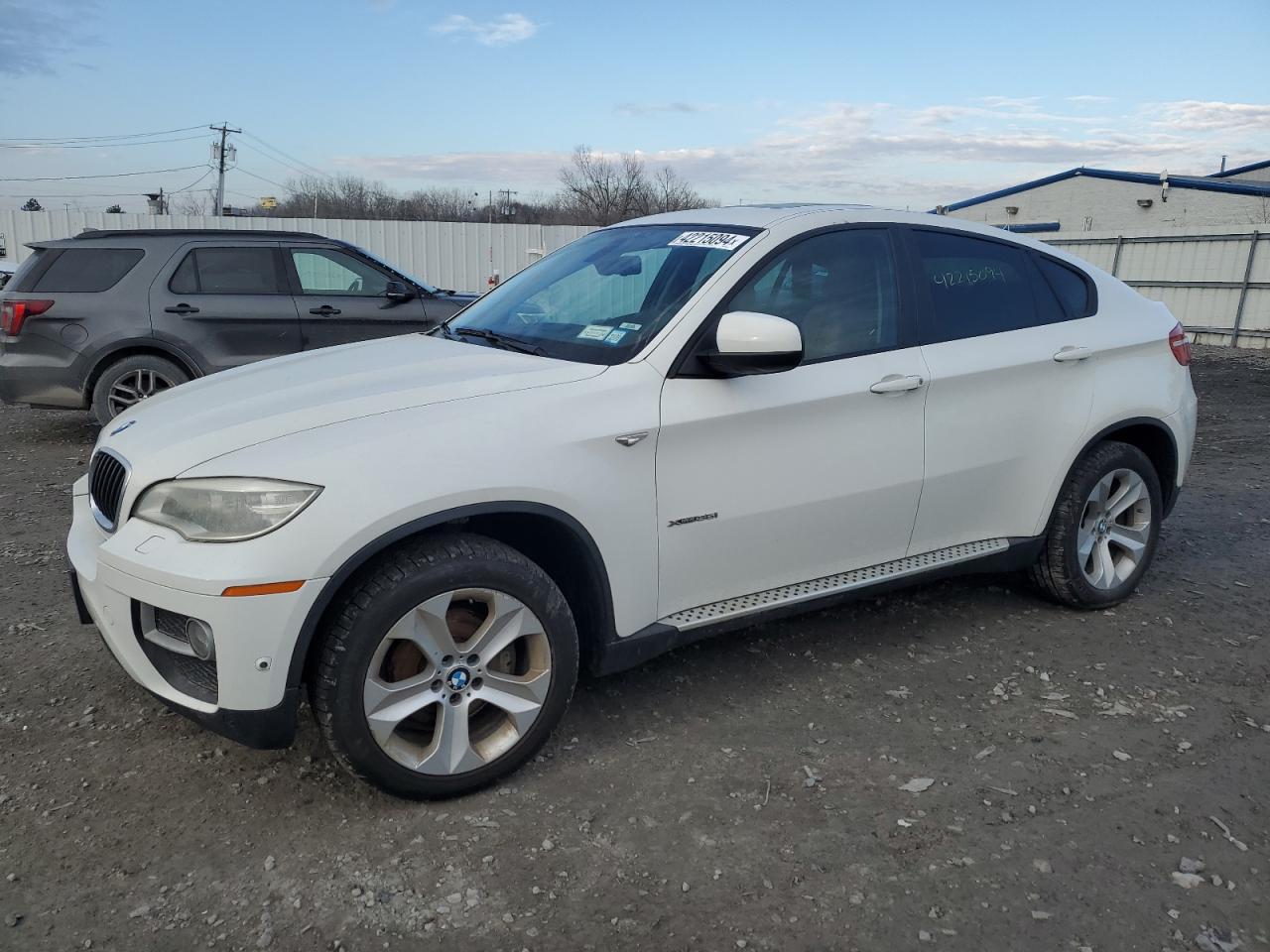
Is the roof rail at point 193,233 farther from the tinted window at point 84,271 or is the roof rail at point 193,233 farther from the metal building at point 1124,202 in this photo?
the metal building at point 1124,202

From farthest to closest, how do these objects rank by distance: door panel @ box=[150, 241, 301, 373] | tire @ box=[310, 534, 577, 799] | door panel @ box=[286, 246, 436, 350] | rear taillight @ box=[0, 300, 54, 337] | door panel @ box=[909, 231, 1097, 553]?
door panel @ box=[286, 246, 436, 350] → door panel @ box=[150, 241, 301, 373] → rear taillight @ box=[0, 300, 54, 337] → door panel @ box=[909, 231, 1097, 553] → tire @ box=[310, 534, 577, 799]

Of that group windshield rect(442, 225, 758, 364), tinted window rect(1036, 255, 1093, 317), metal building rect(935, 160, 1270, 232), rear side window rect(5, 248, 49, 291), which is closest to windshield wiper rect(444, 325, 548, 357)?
windshield rect(442, 225, 758, 364)

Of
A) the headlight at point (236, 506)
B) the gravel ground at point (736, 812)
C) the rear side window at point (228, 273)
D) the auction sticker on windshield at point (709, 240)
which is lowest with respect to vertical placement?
the gravel ground at point (736, 812)

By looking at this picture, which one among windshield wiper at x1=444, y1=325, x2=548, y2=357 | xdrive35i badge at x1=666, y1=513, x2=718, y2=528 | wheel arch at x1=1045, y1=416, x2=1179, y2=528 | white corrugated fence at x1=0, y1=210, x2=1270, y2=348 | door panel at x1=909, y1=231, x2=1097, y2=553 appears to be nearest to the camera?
xdrive35i badge at x1=666, y1=513, x2=718, y2=528

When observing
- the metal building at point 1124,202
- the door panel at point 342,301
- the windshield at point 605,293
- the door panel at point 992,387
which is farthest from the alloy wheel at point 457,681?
the metal building at point 1124,202

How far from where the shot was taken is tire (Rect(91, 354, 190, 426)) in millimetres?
8289

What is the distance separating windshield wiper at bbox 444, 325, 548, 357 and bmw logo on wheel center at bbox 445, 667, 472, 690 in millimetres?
1129

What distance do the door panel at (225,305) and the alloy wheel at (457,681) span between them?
20.3ft

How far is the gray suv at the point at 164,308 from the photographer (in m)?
8.25

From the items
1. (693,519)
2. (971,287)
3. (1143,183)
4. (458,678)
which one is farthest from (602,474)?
(1143,183)

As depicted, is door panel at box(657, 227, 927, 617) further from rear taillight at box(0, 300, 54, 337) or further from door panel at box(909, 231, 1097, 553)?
rear taillight at box(0, 300, 54, 337)

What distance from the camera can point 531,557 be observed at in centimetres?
335

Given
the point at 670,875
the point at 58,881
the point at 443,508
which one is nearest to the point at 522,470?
the point at 443,508

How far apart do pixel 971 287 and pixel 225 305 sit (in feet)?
21.5
